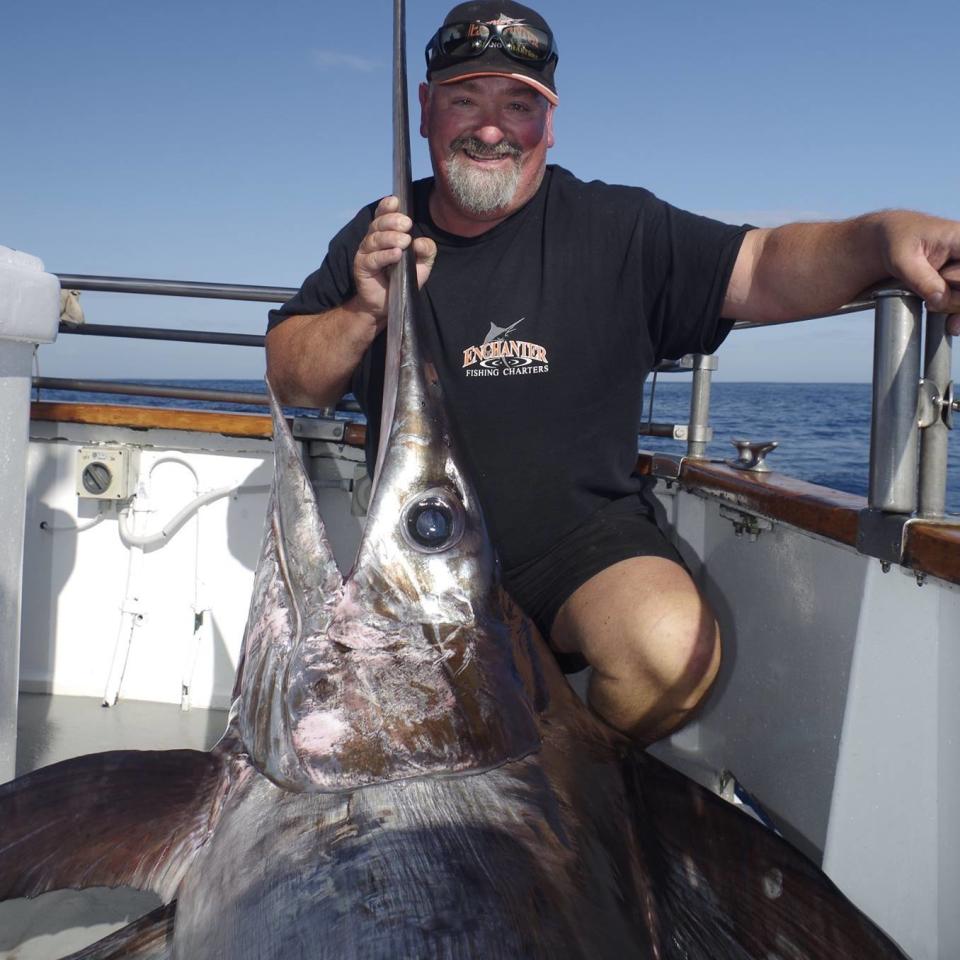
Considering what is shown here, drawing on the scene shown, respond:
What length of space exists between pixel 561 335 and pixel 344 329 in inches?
21.8

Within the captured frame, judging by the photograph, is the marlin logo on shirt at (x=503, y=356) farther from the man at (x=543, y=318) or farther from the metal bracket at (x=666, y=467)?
the metal bracket at (x=666, y=467)

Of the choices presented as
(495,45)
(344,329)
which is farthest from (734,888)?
(495,45)

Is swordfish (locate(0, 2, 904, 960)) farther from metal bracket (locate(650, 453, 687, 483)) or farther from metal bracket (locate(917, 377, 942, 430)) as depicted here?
metal bracket (locate(650, 453, 687, 483))

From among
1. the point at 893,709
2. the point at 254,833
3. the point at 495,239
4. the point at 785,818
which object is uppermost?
the point at 495,239

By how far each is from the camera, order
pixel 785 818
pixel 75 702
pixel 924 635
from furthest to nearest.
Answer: pixel 75 702
pixel 785 818
pixel 924 635

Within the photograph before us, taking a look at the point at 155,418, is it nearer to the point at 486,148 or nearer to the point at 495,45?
the point at 486,148

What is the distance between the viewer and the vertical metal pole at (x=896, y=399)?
1385 millimetres

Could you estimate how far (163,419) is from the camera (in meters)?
3.03

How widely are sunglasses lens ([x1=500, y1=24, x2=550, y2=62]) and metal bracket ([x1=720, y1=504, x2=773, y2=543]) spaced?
4.22 ft

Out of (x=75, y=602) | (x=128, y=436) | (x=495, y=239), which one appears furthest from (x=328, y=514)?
(x=495, y=239)

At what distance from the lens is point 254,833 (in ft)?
4.09

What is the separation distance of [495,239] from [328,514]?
121 centimetres

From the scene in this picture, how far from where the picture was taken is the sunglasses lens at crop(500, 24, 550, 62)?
2291 mm

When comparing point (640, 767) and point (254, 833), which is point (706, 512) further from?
point (254, 833)
